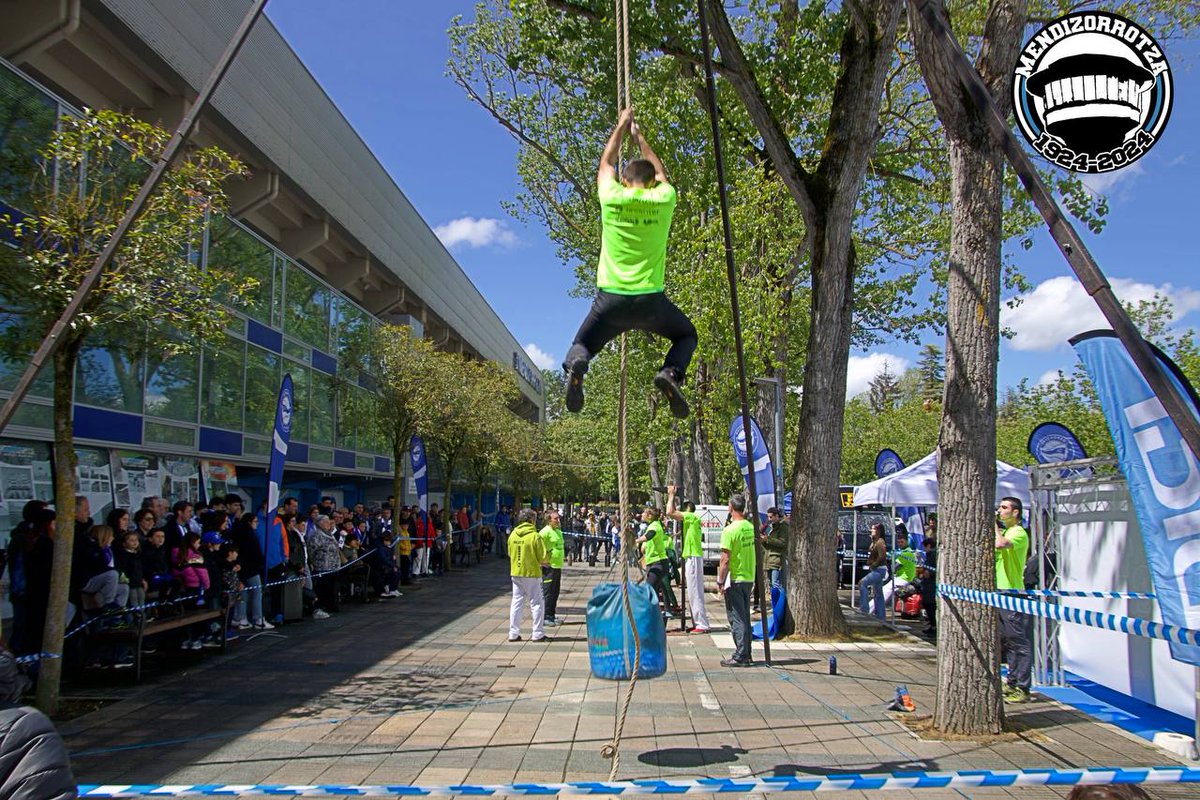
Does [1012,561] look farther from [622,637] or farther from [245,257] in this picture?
[245,257]

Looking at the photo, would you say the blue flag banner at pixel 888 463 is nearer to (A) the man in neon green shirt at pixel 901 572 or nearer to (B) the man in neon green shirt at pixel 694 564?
(A) the man in neon green shirt at pixel 901 572

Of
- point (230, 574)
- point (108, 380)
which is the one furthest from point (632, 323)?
point (108, 380)

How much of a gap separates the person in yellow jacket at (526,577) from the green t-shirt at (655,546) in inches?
62.9

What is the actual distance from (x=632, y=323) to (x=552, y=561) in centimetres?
887

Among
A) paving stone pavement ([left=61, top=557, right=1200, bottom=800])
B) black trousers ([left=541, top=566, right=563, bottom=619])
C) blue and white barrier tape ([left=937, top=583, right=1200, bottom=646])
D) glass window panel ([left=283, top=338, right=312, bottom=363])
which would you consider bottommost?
paving stone pavement ([left=61, top=557, right=1200, bottom=800])

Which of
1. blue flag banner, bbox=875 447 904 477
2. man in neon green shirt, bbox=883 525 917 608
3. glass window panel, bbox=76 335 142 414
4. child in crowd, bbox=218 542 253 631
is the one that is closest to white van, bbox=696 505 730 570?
blue flag banner, bbox=875 447 904 477

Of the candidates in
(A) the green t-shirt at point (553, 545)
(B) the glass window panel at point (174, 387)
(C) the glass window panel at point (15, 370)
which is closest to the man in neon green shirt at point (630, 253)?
(C) the glass window panel at point (15, 370)

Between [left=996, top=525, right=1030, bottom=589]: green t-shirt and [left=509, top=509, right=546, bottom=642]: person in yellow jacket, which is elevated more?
[left=996, top=525, right=1030, bottom=589]: green t-shirt

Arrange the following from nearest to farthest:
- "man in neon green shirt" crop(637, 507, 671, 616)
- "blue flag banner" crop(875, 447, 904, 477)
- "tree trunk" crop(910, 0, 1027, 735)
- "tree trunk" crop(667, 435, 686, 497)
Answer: "tree trunk" crop(910, 0, 1027, 735)
"man in neon green shirt" crop(637, 507, 671, 616)
"blue flag banner" crop(875, 447, 904, 477)
"tree trunk" crop(667, 435, 686, 497)

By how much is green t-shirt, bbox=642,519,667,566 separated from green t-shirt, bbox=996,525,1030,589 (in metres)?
5.20

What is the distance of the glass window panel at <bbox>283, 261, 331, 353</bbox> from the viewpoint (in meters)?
20.8

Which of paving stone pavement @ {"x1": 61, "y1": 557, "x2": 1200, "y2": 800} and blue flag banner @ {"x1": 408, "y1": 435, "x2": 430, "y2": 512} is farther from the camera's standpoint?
blue flag banner @ {"x1": 408, "y1": 435, "x2": 430, "y2": 512}

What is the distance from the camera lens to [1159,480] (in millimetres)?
6625

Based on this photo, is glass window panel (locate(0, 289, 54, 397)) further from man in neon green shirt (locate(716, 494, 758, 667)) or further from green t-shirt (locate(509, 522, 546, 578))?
man in neon green shirt (locate(716, 494, 758, 667))
